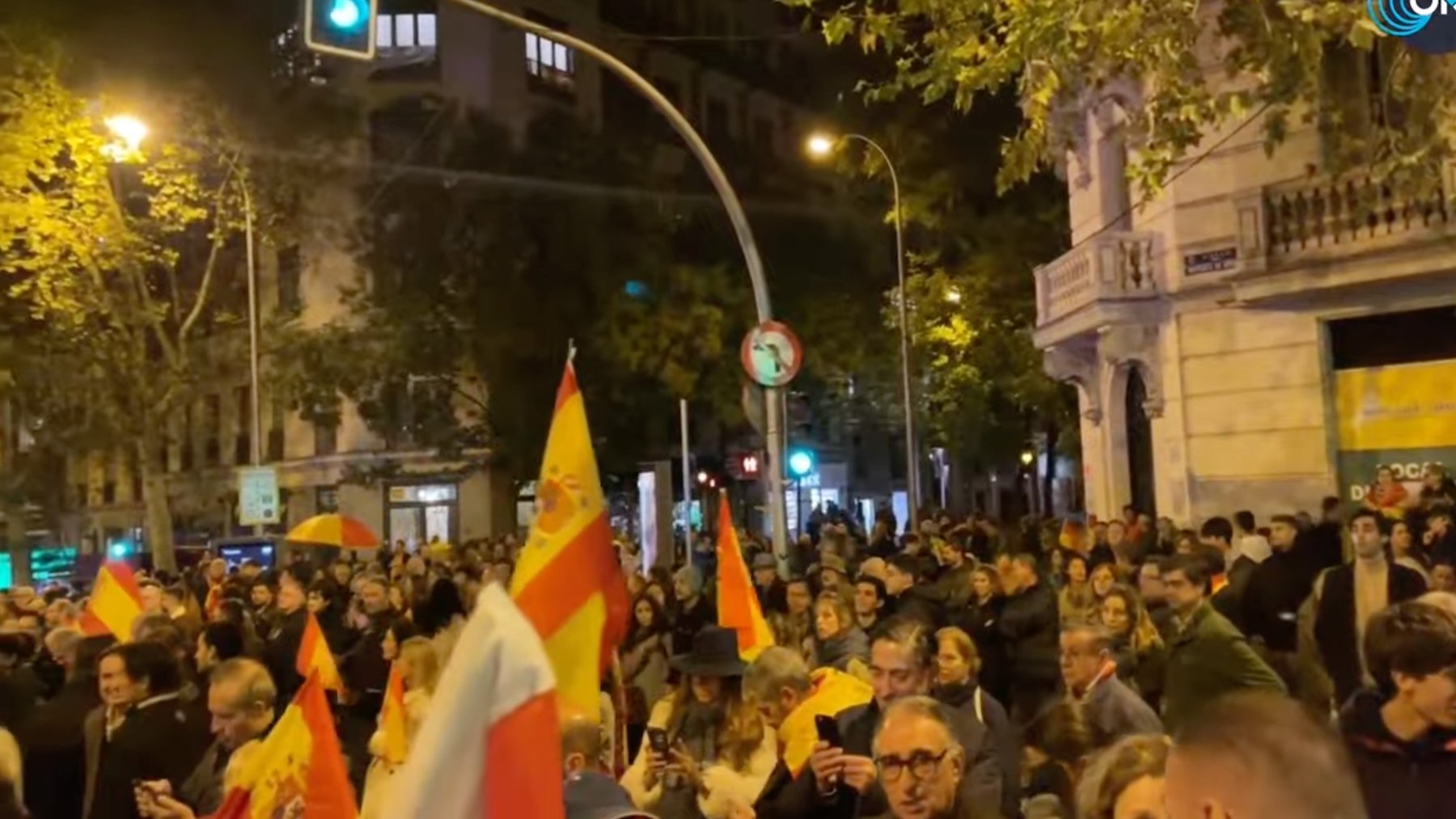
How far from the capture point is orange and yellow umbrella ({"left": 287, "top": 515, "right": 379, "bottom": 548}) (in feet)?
53.9

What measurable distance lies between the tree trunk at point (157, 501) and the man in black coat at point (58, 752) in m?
21.0

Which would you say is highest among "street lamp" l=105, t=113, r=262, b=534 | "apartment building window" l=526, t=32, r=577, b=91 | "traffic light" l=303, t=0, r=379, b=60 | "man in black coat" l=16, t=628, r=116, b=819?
"apartment building window" l=526, t=32, r=577, b=91

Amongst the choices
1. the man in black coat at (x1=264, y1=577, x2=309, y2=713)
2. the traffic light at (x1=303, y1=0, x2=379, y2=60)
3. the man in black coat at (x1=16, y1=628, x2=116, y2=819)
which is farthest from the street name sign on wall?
the man in black coat at (x1=16, y1=628, x2=116, y2=819)

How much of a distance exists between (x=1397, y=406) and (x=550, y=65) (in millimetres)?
31978

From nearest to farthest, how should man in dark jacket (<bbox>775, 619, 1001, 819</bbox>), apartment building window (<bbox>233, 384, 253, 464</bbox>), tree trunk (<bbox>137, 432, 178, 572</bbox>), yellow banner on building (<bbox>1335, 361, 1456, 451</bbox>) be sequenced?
man in dark jacket (<bbox>775, 619, 1001, 819</bbox>)
yellow banner on building (<bbox>1335, 361, 1456, 451</bbox>)
tree trunk (<bbox>137, 432, 178, 572</bbox>)
apartment building window (<bbox>233, 384, 253, 464</bbox>)

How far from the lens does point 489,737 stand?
2484 millimetres

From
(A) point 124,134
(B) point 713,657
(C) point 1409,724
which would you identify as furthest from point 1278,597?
(A) point 124,134

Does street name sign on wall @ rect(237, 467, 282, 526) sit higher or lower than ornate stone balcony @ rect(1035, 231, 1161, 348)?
lower

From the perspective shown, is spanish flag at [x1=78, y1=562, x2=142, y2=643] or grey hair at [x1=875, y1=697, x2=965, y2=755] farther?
spanish flag at [x1=78, y1=562, x2=142, y2=643]

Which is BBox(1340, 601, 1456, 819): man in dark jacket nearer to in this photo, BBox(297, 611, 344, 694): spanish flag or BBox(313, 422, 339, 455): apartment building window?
BBox(297, 611, 344, 694): spanish flag

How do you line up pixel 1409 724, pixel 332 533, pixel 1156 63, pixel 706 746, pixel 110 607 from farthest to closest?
pixel 332 533
pixel 110 607
pixel 1156 63
pixel 706 746
pixel 1409 724

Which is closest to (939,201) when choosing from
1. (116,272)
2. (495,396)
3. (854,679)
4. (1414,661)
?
(495,396)

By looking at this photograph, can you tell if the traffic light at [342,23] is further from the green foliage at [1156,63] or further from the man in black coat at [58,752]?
the man in black coat at [58,752]

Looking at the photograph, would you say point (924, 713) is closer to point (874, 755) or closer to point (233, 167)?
Result: point (874, 755)
